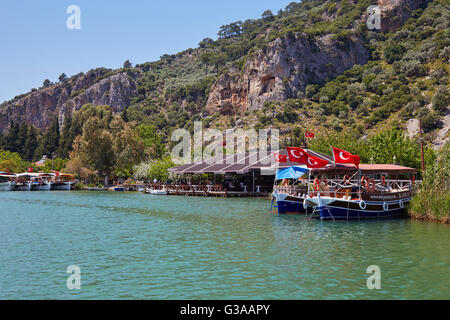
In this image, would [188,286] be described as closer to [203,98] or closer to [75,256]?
[75,256]

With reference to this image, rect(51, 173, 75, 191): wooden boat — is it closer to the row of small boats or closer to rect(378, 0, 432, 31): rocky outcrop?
the row of small boats

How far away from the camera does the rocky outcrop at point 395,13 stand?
128875 millimetres

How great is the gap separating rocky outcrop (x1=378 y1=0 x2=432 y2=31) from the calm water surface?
117 meters

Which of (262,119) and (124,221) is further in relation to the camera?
(262,119)

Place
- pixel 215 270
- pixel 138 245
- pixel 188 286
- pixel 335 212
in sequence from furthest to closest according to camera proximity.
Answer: pixel 335 212
pixel 138 245
pixel 215 270
pixel 188 286

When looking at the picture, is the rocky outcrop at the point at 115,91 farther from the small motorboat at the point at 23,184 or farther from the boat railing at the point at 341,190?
the boat railing at the point at 341,190

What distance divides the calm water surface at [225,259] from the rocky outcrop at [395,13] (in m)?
117

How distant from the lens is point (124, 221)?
1243 inches

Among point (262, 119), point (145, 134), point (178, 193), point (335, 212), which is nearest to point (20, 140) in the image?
point (145, 134)

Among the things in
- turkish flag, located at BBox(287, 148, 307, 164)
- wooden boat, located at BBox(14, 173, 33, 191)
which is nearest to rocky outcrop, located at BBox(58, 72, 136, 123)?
wooden boat, located at BBox(14, 173, 33, 191)

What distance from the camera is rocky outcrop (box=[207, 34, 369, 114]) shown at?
12119cm

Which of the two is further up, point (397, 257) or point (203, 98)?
point (203, 98)

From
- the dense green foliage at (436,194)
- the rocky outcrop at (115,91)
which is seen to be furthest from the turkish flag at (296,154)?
the rocky outcrop at (115,91)
